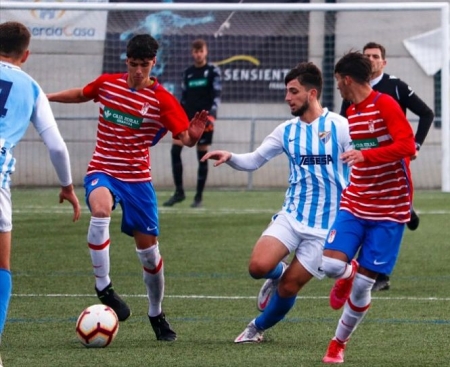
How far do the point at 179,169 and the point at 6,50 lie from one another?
10.0m

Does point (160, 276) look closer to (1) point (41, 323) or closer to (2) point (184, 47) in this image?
(1) point (41, 323)

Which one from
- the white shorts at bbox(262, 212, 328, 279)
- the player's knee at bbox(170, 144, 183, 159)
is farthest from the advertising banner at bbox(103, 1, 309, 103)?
the white shorts at bbox(262, 212, 328, 279)

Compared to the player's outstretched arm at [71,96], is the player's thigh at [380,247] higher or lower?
lower

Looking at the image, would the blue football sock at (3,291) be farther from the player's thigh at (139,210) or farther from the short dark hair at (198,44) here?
the short dark hair at (198,44)

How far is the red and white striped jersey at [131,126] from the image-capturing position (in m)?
7.60

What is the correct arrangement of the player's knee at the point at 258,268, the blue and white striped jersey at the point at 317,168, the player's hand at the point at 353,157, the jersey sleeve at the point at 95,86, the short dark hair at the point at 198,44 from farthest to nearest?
the short dark hair at the point at 198,44 < the jersey sleeve at the point at 95,86 < the blue and white striped jersey at the point at 317,168 < the player's knee at the point at 258,268 < the player's hand at the point at 353,157

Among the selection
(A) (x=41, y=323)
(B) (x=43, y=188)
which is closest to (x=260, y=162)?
(A) (x=41, y=323)

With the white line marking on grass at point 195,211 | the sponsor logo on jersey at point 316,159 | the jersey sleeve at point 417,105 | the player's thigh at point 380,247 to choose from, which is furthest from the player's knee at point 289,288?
the white line marking on grass at point 195,211

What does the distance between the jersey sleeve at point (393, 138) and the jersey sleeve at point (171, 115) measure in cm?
142

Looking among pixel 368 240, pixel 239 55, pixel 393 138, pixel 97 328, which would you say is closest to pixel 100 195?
pixel 97 328

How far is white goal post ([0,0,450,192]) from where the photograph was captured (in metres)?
17.5

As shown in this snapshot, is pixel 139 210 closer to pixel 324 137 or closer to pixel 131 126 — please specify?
pixel 131 126

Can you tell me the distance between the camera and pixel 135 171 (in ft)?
25.2

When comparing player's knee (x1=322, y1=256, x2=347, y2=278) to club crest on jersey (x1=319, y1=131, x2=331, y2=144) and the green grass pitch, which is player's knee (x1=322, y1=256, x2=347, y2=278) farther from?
club crest on jersey (x1=319, y1=131, x2=331, y2=144)
